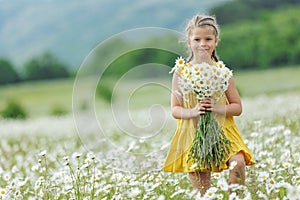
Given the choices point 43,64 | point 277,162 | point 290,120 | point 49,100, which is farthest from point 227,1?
point 277,162

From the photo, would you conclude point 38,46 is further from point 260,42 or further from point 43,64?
point 260,42

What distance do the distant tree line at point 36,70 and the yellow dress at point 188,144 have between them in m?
39.8

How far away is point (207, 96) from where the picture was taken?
476cm

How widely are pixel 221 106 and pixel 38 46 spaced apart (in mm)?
79402

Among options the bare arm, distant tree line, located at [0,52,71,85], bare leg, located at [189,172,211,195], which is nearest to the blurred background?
distant tree line, located at [0,52,71,85]

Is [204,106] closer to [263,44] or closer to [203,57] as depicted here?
[203,57]

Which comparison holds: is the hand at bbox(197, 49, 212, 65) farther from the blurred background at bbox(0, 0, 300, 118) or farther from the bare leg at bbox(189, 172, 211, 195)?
the bare leg at bbox(189, 172, 211, 195)

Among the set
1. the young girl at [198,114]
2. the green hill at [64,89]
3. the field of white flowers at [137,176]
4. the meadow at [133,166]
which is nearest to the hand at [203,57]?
the young girl at [198,114]

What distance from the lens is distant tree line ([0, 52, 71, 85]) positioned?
4475 centimetres

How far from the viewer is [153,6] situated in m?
88.4

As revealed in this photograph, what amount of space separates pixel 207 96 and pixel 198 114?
0.50ft

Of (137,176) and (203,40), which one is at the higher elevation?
(203,40)

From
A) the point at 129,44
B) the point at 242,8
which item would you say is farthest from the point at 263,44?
the point at 129,44

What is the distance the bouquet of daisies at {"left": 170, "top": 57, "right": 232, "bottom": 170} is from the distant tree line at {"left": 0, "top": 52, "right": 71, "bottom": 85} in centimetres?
4007
